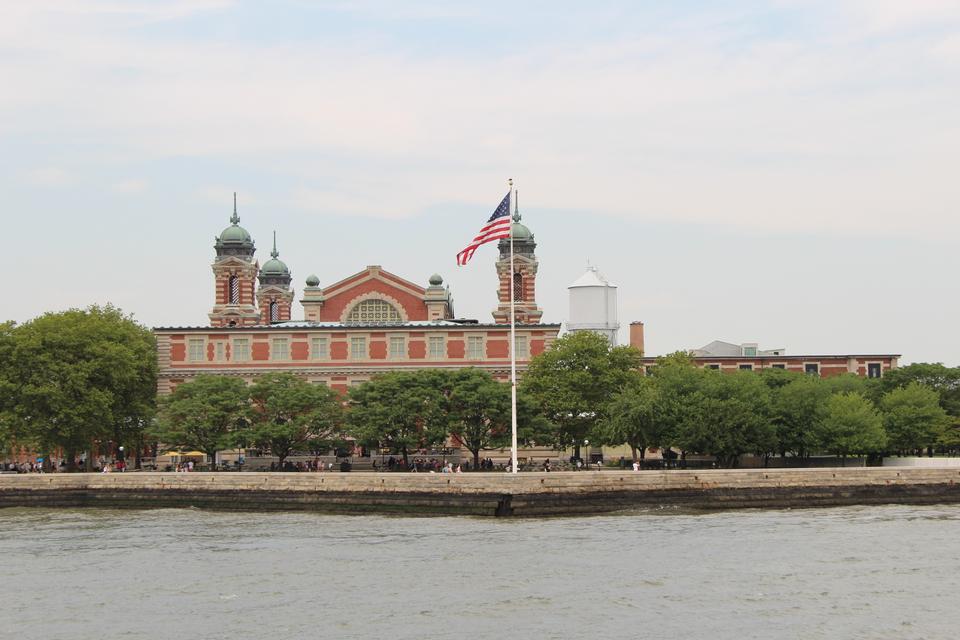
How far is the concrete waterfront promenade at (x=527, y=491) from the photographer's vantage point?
58656mm

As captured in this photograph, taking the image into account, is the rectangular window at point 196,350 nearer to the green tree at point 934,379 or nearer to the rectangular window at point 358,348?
the rectangular window at point 358,348

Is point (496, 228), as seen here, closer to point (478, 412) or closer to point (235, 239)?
point (478, 412)

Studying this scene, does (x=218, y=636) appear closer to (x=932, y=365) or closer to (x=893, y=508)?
(x=893, y=508)

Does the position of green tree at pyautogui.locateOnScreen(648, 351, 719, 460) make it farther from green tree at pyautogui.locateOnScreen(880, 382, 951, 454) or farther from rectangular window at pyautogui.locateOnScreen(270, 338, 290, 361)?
rectangular window at pyautogui.locateOnScreen(270, 338, 290, 361)

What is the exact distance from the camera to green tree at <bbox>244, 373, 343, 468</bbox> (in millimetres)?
81250

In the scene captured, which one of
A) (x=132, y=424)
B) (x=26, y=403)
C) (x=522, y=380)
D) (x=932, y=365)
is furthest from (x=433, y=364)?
(x=932, y=365)

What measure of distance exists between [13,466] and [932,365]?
214 feet

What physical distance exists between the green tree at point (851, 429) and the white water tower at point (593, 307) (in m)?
58.3

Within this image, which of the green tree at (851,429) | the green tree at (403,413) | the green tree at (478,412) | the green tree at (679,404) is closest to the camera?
the green tree at (679,404)

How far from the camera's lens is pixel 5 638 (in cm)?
3256

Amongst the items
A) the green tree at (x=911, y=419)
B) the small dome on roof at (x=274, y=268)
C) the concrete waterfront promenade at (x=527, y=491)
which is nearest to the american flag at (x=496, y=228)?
the concrete waterfront promenade at (x=527, y=491)

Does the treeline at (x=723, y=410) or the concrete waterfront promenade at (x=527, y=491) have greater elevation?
the treeline at (x=723, y=410)

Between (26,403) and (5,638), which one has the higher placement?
(26,403)

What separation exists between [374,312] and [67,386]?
30.5 metres
